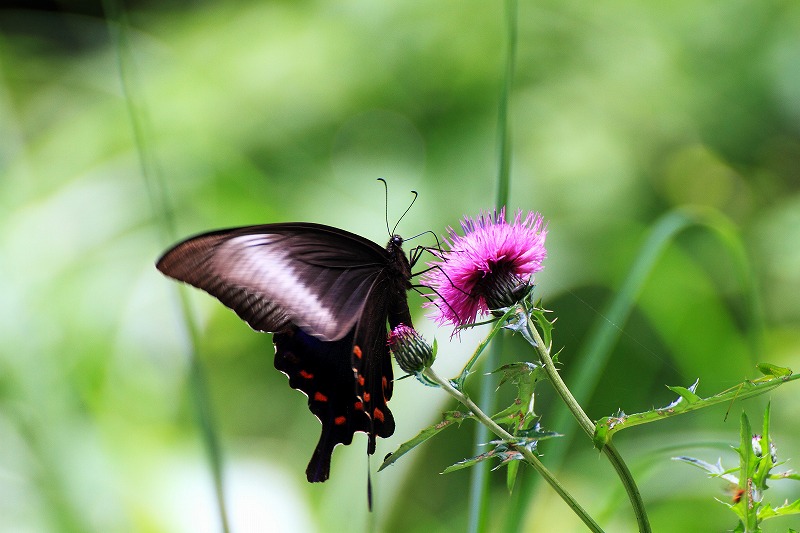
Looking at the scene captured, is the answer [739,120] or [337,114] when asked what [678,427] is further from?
[337,114]

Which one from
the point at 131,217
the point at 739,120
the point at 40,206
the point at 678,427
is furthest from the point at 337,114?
the point at 678,427

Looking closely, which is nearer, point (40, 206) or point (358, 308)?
point (358, 308)

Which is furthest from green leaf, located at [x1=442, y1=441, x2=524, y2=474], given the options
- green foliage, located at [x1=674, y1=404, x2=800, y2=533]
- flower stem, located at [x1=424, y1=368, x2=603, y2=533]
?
green foliage, located at [x1=674, y1=404, x2=800, y2=533]

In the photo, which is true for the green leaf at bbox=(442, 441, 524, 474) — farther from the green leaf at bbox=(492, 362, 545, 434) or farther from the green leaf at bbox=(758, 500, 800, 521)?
the green leaf at bbox=(758, 500, 800, 521)

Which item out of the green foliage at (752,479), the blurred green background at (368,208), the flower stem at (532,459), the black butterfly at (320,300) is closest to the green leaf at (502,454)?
the flower stem at (532,459)

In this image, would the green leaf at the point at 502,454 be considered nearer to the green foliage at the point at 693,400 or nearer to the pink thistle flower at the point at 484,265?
the green foliage at the point at 693,400

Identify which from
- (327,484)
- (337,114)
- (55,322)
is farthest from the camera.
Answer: (337,114)
